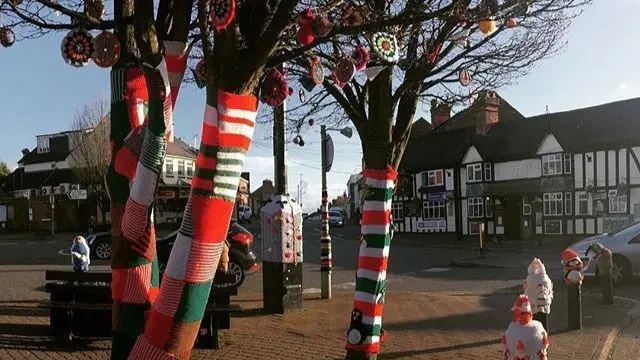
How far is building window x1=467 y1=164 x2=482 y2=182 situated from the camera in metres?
40.7

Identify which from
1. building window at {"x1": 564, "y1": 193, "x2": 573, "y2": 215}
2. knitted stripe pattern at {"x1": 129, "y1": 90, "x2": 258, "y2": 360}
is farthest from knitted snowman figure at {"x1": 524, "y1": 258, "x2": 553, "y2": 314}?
building window at {"x1": 564, "y1": 193, "x2": 573, "y2": 215}

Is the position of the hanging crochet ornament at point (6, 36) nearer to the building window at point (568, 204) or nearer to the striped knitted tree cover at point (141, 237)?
the striped knitted tree cover at point (141, 237)

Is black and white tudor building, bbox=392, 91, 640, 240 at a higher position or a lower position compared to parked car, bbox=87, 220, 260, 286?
higher

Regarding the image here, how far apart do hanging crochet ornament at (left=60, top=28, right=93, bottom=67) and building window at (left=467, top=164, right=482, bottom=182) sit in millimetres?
37435

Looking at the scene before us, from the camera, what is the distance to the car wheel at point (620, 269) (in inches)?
596

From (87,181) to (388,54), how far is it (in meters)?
41.7

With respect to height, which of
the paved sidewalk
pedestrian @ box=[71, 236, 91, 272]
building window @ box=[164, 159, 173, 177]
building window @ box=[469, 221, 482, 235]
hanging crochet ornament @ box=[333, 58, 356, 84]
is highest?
building window @ box=[164, 159, 173, 177]

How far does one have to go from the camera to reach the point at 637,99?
1415 inches

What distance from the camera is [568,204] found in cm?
3456

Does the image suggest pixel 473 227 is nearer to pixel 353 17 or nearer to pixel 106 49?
pixel 353 17

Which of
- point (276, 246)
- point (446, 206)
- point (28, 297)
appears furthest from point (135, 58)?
point (446, 206)

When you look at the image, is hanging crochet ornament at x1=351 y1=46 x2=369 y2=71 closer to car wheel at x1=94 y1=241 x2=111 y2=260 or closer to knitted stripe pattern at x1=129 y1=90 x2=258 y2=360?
knitted stripe pattern at x1=129 y1=90 x2=258 y2=360

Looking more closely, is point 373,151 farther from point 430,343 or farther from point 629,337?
point 629,337

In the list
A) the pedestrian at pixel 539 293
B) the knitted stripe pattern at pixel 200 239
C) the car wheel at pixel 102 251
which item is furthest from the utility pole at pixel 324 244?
the car wheel at pixel 102 251
